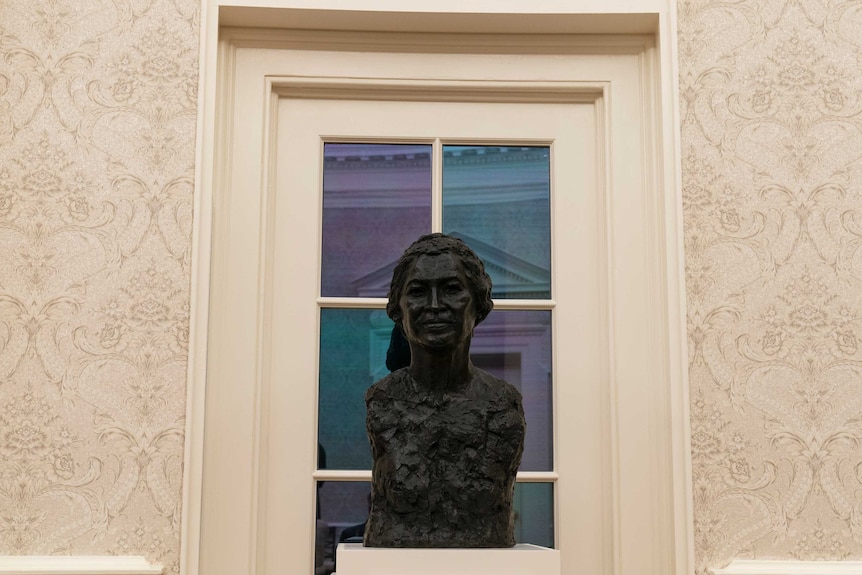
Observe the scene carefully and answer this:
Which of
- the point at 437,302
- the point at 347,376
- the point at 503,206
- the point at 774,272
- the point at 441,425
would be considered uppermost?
the point at 503,206

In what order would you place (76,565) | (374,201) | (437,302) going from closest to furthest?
(437,302) < (76,565) < (374,201)

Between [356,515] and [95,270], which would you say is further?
[356,515]

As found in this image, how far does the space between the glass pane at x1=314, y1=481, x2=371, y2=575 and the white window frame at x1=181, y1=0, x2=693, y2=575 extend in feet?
0.56

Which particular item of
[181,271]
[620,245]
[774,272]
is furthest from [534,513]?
[181,271]

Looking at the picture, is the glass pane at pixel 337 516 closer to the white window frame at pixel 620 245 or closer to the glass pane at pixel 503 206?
the white window frame at pixel 620 245

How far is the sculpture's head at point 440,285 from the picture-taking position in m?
2.19

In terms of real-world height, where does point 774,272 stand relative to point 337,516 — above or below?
above

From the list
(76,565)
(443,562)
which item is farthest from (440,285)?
(76,565)

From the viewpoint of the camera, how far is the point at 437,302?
7.17 feet

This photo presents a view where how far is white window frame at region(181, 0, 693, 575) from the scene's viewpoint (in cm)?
248

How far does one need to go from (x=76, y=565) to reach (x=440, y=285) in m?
1.05

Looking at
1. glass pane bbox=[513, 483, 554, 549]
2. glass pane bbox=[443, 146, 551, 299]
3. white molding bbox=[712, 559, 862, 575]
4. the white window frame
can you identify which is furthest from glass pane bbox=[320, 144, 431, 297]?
white molding bbox=[712, 559, 862, 575]

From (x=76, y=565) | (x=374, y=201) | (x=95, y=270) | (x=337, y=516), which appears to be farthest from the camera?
(x=374, y=201)

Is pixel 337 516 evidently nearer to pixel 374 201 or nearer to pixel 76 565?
pixel 76 565
